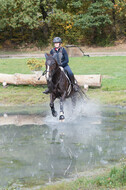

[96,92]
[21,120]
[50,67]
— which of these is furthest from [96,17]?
[50,67]

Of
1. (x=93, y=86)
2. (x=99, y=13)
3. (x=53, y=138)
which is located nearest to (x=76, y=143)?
(x=53, y=138)

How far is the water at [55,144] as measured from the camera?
6.54m

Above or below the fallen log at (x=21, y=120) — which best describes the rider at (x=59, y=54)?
above

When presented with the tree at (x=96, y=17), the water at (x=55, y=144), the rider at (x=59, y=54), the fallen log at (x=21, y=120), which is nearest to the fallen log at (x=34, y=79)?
the water at (x=55, y=144)

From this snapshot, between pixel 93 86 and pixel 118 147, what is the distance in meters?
9.07

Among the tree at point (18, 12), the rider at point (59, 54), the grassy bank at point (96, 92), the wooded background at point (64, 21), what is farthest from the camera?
the wooded background at point (64, 21)

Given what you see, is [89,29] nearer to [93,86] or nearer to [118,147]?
[93,86]

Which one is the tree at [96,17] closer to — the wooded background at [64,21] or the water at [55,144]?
the wooded background at [64,21]

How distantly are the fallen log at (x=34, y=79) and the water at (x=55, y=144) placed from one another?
3.94 meters

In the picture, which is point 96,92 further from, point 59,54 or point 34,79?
point 59,54

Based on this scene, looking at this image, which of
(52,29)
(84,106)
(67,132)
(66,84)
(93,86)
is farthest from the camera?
(52,29)

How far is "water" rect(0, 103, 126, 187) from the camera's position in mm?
6543

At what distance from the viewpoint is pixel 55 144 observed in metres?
8.56

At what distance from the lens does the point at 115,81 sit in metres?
18.2
